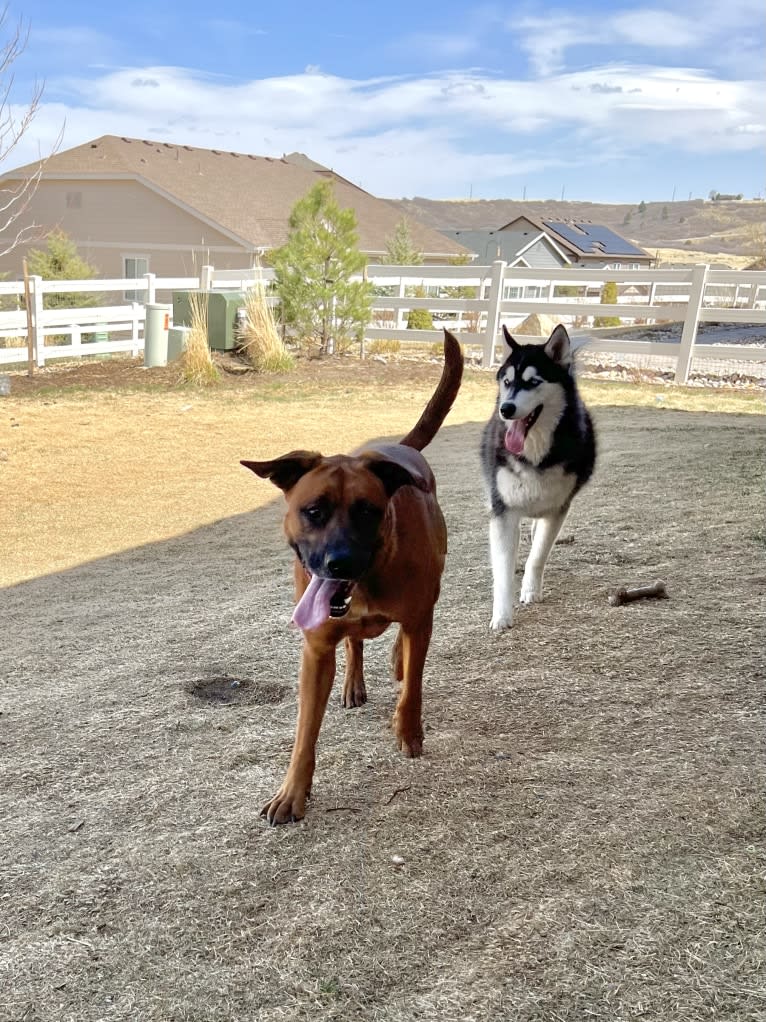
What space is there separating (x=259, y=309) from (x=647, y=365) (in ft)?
22.3

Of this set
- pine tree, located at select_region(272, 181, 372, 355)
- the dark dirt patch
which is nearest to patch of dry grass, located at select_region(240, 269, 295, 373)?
pine tree, located at select_region(272, 181, 372, 355)

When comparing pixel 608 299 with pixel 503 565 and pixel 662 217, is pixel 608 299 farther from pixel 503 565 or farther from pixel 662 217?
pixel 662 217

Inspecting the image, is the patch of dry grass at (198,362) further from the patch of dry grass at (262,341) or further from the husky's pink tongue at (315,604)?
the husky's pink tongue at (315,604)

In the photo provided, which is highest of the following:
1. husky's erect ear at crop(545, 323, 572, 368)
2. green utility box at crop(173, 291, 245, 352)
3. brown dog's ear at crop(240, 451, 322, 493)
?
husky's erect ear at crop(545, 323, 572, 368)

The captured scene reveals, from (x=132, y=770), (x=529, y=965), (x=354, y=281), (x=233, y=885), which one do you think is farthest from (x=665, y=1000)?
(x=354, y=281)

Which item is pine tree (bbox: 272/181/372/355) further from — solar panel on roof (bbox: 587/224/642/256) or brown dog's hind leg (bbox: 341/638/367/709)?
solar panel on roof (bbox: 587/224/642/256)

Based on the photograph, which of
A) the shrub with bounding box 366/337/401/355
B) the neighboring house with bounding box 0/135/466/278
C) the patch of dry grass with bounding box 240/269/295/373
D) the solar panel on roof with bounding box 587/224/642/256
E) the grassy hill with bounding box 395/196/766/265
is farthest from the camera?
the grassy hill with bounding box 395/196/766/265

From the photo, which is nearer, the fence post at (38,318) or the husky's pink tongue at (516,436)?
the husky's pink tongue at (516,436)

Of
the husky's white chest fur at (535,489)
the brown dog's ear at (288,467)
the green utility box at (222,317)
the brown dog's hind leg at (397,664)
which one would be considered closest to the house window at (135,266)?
the green utility box at (222,317)

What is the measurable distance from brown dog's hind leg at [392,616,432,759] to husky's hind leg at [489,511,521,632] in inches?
43.9

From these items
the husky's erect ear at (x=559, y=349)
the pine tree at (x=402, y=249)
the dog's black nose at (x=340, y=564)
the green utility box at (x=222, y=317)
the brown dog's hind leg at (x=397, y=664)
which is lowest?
the brown dog's hind leg at (x=397, y=664)

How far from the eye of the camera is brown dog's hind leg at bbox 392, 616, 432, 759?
8.29ft

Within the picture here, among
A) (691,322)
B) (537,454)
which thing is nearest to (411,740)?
(537,454)

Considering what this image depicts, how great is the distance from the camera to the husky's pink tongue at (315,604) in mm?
2168
